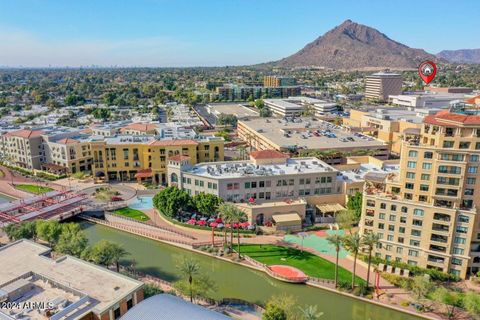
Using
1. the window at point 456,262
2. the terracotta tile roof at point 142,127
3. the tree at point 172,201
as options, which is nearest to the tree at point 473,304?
the window at point 456,262

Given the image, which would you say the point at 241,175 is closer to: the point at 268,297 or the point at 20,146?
the point at 268,297

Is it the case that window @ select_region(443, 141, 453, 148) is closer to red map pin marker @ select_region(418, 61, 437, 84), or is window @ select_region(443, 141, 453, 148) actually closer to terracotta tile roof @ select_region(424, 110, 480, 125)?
terracotta tile roof @ select_region(424, 110, 480, 125)

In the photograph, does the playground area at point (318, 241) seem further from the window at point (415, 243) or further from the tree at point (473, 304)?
the tree at point (473, 304)

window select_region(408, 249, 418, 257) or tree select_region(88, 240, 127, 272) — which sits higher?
tree select_region(88, 240, 127, 272)

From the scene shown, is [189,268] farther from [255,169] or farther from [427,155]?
[427,155]

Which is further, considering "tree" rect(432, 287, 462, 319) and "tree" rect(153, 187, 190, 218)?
"tree" rect(153, 187, 190, 218)

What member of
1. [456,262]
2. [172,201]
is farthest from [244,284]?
[456,262]

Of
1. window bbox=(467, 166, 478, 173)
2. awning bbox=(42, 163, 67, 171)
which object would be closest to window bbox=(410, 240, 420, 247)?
window bbox=(467, 166, 478, 173)
